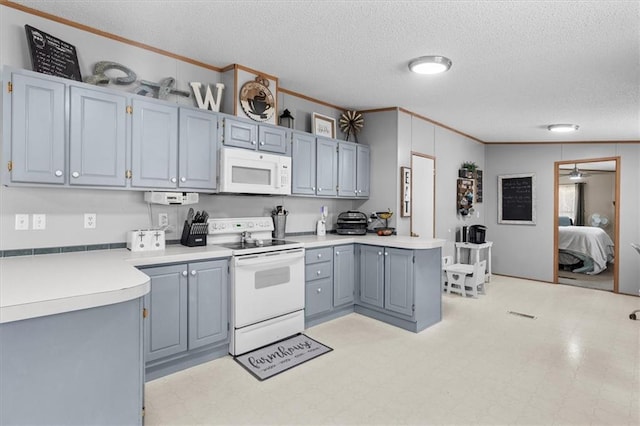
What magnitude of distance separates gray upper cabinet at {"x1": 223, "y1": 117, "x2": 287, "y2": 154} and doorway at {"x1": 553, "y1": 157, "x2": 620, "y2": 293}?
5.06 meters

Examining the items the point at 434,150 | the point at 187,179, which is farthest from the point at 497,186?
the point at 187,179

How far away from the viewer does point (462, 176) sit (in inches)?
229

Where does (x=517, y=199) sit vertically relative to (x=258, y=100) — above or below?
below

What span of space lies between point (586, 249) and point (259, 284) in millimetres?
6890

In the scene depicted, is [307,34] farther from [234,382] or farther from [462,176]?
[462,176]

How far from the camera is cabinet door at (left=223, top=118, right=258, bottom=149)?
3117mm

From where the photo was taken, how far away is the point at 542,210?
19.8ft

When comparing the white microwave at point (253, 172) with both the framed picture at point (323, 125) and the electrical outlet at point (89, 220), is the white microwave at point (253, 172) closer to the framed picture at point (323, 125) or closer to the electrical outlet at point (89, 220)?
the framed picture at point (323, 125)

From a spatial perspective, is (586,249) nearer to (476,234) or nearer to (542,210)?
(542,210)

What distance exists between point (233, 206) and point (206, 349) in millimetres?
1399

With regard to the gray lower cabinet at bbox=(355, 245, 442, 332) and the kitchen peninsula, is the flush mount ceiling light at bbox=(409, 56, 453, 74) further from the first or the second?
the kitchen peninsula

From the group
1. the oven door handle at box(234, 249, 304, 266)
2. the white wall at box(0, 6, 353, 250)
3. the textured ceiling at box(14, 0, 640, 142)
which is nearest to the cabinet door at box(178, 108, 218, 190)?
the white wall at box(0, 6, 353, 250)

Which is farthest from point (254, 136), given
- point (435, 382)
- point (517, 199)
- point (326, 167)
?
point (517, 199)

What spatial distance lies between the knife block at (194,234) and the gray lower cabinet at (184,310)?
1.14 feet
